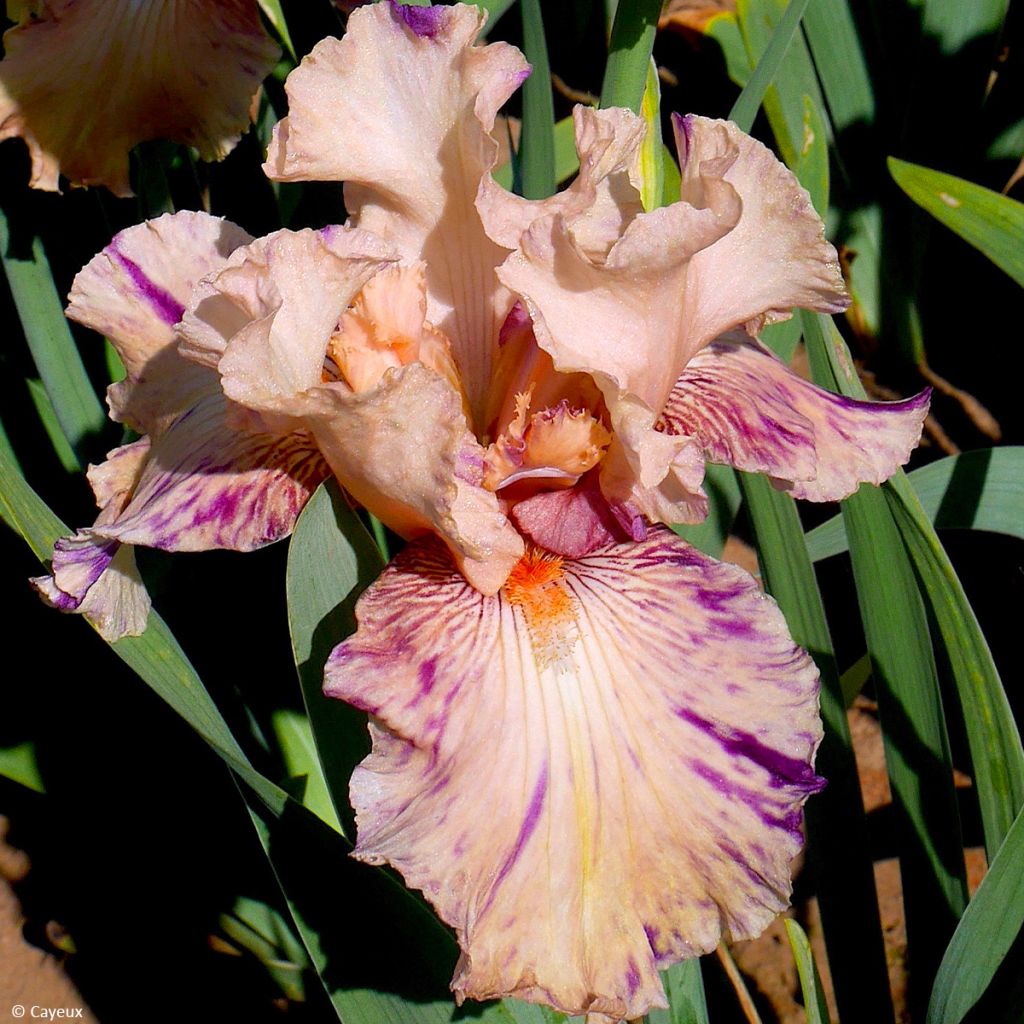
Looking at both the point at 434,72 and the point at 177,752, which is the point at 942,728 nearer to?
the point at 434,72

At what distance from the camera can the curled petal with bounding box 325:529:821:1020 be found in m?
0.89

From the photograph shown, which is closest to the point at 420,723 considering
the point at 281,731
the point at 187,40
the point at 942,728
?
the point at 942,728

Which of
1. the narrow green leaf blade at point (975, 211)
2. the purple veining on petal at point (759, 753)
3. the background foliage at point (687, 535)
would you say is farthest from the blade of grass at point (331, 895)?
the narrow green leaf blade at point (975, 211)

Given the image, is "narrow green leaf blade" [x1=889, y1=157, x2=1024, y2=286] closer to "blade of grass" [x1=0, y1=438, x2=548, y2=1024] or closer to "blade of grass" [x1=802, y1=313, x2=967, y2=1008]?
"blade of grass" [x1=802, y1=313, x2=967, y2=1008]

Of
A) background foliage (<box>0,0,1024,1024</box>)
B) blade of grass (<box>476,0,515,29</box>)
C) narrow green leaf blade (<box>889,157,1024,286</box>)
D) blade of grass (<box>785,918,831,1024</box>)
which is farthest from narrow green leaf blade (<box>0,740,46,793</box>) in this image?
narrow green leaf blade (<box>889,157,1024,286</box>)

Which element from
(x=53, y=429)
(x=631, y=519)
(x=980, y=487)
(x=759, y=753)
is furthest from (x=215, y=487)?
(x=980, y=487)

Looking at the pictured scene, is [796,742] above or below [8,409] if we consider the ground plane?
above

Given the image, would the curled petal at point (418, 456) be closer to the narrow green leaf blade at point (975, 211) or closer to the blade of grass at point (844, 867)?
the blade of grass at point (844, 867)

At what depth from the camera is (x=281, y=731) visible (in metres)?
1.67

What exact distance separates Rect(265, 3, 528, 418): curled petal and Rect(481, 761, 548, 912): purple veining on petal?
52 centimetres

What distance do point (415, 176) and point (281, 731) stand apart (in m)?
0.92

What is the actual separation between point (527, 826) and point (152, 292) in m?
0.66

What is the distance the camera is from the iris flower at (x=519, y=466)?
898 mm

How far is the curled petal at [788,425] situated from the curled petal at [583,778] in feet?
0.49
